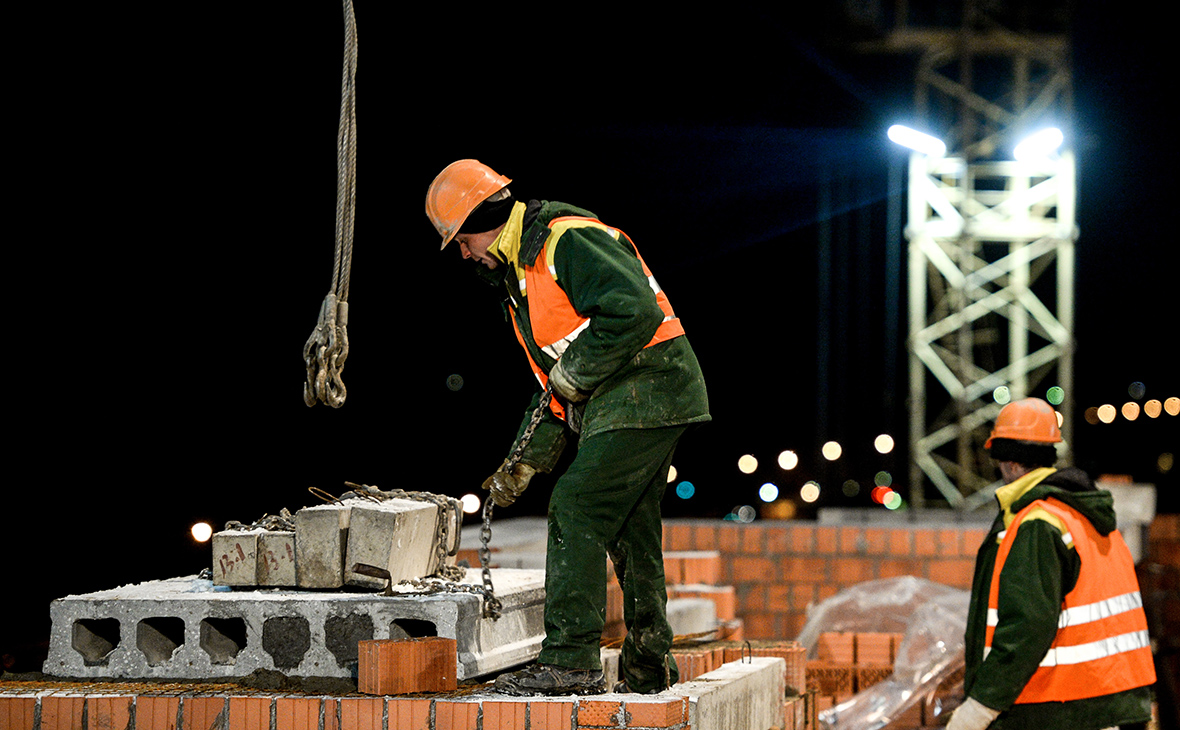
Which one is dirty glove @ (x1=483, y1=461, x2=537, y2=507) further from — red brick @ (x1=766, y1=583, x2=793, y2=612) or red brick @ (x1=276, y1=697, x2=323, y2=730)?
red brick @ (x1=766, y1=583, x2=793, y2=612)

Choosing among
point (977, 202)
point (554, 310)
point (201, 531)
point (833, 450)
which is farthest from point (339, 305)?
point (833, 450)

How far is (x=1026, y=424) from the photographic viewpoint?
16.2 feet

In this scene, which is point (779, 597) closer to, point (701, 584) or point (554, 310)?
point (701, 584)

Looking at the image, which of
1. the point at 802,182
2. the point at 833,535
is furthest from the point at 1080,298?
the point at 833,535

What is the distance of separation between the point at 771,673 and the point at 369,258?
34.1ft

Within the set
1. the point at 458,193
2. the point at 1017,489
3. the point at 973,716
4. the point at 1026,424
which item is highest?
the point at 458,193

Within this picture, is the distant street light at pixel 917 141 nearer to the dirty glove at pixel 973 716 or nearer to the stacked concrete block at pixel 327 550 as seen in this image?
the dirty glove at pixel 973 716

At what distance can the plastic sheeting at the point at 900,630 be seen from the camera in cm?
686

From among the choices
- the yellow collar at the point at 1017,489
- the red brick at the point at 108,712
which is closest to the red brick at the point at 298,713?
the red brick at the point at 108,712

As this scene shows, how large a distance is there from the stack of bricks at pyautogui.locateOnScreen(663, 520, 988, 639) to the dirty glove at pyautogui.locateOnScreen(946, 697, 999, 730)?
4.88 meters

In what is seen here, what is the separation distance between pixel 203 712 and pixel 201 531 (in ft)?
31.5

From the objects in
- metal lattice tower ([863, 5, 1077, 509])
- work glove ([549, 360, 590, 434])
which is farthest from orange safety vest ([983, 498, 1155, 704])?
metal lattice tower ([863, 5, 1077, 509])

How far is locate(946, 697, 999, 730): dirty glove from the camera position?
4.46m

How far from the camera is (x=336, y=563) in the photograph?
14.8 ft
